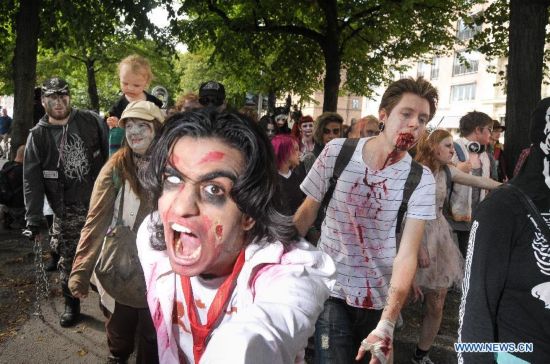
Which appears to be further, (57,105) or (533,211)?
(57,105)

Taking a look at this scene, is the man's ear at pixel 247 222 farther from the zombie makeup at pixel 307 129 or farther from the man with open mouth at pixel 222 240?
the zombie makeup at pixel 307 129

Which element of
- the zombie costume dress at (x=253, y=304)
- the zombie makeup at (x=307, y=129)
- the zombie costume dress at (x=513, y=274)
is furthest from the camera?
the zombie makeup at (x=307, y=129)

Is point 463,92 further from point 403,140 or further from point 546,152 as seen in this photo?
point 546,152

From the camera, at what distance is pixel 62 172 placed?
449 centimetres

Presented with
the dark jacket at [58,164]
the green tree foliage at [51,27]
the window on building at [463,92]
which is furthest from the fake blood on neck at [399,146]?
the window on building at [463,92]

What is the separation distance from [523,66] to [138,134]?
494cm

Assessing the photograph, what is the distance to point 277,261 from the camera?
140 cm

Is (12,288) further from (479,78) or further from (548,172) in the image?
(479,78)

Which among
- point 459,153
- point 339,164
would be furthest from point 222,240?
point 459,153

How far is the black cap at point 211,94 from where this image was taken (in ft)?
15.7

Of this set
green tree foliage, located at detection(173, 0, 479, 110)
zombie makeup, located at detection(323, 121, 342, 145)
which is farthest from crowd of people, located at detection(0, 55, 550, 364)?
green tree foliage, located at detection(173, 0, 479, 110)

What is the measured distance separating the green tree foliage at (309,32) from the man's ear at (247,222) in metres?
9.45

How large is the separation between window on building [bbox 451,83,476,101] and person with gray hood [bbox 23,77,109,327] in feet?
144

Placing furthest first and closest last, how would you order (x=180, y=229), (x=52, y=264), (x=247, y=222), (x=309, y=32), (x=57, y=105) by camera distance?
(x=309, y=32), (x=52, y=264), (x=57, y=105), (x=247, y=222), (x=180, y=229)
